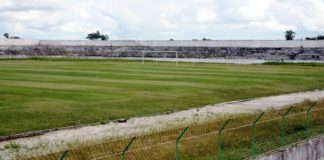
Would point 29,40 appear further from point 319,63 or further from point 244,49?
point 319,63

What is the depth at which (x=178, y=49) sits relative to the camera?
10581 centimetres

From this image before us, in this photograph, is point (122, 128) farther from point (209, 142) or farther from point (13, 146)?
point (209, 142)

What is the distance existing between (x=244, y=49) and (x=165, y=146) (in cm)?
8565

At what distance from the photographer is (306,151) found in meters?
19.3

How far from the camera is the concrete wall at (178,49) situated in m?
90.3

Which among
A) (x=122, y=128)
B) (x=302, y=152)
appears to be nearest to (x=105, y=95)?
(x=122, y=128)

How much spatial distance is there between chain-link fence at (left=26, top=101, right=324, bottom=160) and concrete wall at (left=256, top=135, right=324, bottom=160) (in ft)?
1.24

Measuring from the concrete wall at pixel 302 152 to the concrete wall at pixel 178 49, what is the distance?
220 ft

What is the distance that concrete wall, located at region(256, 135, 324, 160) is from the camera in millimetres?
17234

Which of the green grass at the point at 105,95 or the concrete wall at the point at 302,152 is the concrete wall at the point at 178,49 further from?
the concrete wall at the point at 302,152

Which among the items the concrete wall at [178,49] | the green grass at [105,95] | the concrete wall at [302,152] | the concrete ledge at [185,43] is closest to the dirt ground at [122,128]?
the green grass at [105,95]

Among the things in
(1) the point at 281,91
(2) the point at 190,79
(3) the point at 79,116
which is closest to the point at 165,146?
(3) the point at 79,116

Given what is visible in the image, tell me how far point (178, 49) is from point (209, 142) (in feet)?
298

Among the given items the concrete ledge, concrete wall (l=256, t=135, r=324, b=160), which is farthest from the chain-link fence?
the concrete ledge
